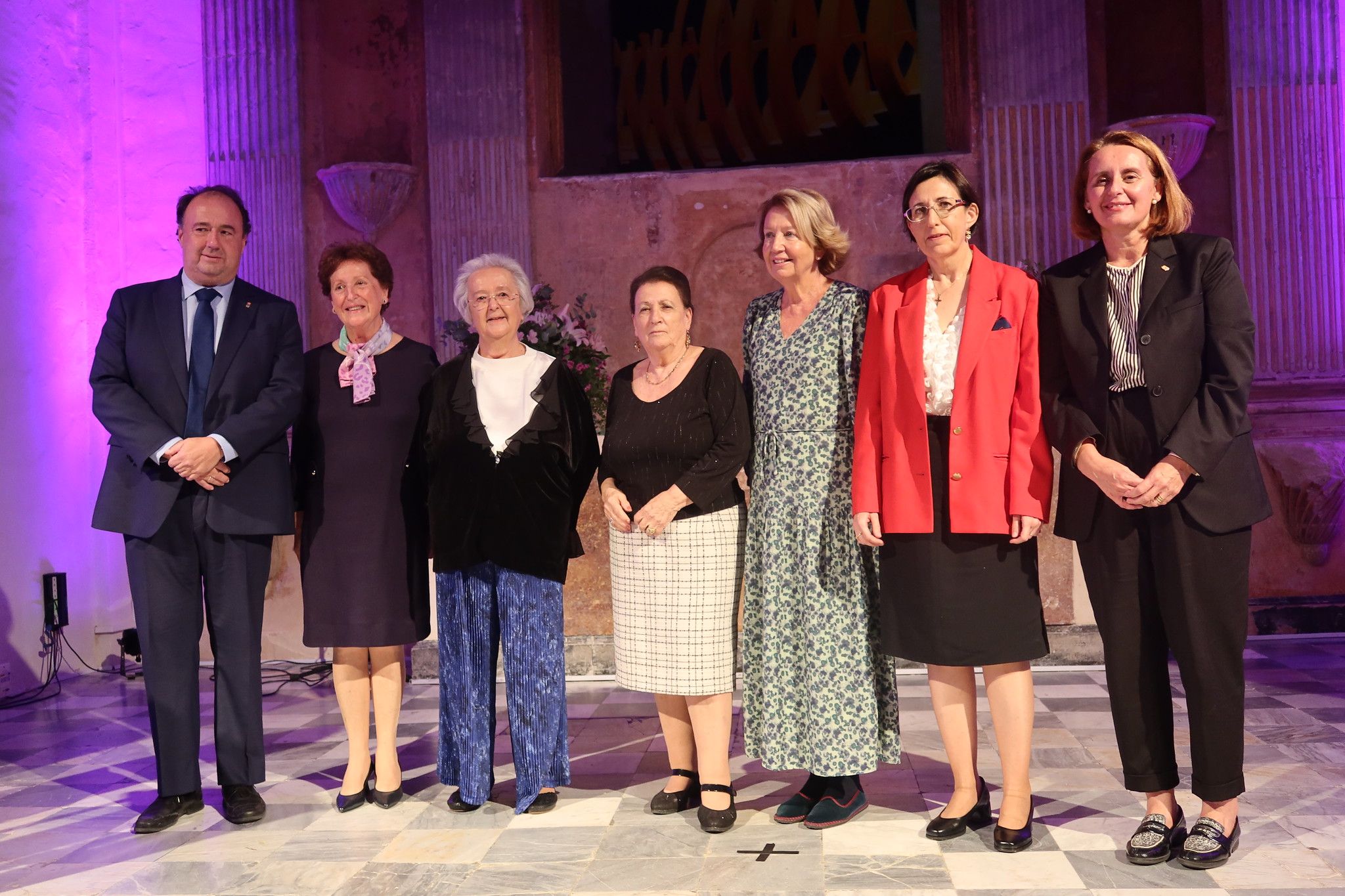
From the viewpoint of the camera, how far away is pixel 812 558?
9.47ft

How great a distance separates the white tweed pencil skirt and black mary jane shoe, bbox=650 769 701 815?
1.06ft

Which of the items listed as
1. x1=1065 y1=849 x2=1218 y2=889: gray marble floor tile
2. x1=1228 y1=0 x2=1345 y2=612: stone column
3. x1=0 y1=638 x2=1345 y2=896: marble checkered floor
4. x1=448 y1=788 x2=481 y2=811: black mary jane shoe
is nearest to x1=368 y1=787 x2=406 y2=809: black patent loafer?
x1=0 y1=638 x2=1345 y2=896: marble checkered floor

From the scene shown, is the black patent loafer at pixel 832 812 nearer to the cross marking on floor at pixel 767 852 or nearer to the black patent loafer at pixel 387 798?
the cross marking on floor at pixel 767 852

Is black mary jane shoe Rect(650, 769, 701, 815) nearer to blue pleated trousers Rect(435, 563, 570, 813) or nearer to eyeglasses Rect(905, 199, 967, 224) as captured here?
blue pleated trousers Rect(435, 563, 570, 813)

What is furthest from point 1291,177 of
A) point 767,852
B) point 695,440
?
point 767,852

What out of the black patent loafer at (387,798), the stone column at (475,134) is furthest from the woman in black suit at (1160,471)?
the stone column at (475,134)

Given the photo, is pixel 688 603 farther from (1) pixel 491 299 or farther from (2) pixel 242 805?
(2) pixel 242 805

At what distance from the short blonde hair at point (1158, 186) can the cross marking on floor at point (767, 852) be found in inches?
65.3

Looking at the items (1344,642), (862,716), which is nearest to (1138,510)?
(862,716)

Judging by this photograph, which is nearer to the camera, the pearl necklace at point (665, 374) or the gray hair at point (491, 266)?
the pearl necklace at point (665, 374)

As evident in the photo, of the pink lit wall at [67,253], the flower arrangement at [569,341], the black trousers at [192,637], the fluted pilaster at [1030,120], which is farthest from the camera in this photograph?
the fluted pilaster at [1030,120]

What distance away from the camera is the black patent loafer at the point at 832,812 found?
292cm

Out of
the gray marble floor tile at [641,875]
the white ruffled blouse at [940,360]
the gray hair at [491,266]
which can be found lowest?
the gray marble floor tile at [641,875]

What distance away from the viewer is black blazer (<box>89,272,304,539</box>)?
3143mm
